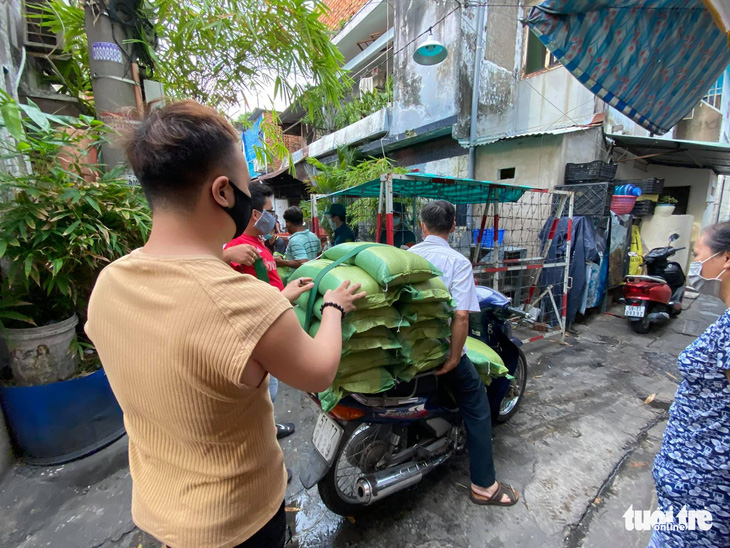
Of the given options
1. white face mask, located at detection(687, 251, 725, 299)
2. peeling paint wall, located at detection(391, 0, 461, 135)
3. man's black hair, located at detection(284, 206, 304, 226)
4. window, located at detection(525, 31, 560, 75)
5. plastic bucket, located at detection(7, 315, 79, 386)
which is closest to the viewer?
white face mask, located at detection(687, 251, 725, 299)

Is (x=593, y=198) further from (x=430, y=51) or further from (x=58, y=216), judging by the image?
(x=58, y=216)

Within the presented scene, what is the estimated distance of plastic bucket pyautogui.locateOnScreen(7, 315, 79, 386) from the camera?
2.38 m

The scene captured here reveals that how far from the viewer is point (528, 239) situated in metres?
6.10

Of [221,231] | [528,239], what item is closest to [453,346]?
[221,231]

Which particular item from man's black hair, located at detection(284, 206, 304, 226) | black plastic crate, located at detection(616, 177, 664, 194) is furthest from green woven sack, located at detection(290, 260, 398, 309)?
black plastic crate, located at detection(616, 177, 664, 194)

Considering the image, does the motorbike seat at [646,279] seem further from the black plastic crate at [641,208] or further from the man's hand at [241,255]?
the man's hand at [241,255]

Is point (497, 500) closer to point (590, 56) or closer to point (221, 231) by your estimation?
point (221, 231)

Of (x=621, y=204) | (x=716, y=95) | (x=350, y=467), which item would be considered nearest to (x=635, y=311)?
(x=621, y=204)

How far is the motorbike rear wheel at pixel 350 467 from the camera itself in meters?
1.88

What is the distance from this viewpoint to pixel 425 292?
169 centimetres

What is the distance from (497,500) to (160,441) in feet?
6.92

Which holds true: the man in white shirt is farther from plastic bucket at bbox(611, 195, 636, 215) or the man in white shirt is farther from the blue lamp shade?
plastic bucket at bbox(611, 195, 636, 215)

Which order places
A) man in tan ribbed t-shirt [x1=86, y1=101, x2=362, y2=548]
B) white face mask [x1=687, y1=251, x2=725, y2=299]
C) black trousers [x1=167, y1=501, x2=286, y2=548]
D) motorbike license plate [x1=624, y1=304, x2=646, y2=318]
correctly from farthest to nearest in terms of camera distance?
motorbike license plate [x1=624, y1=304, x2=646, y2=318] → white face mask [x1=687, y1=251, x2=725, y2=299] → black trousers [x1=167, y1=501, x2=286, y2=548] → man in tan ribbed t-shirt [x1=86, y1=101, x2=362, y2=548]

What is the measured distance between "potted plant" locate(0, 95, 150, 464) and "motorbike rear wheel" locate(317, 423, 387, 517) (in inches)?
81.2
